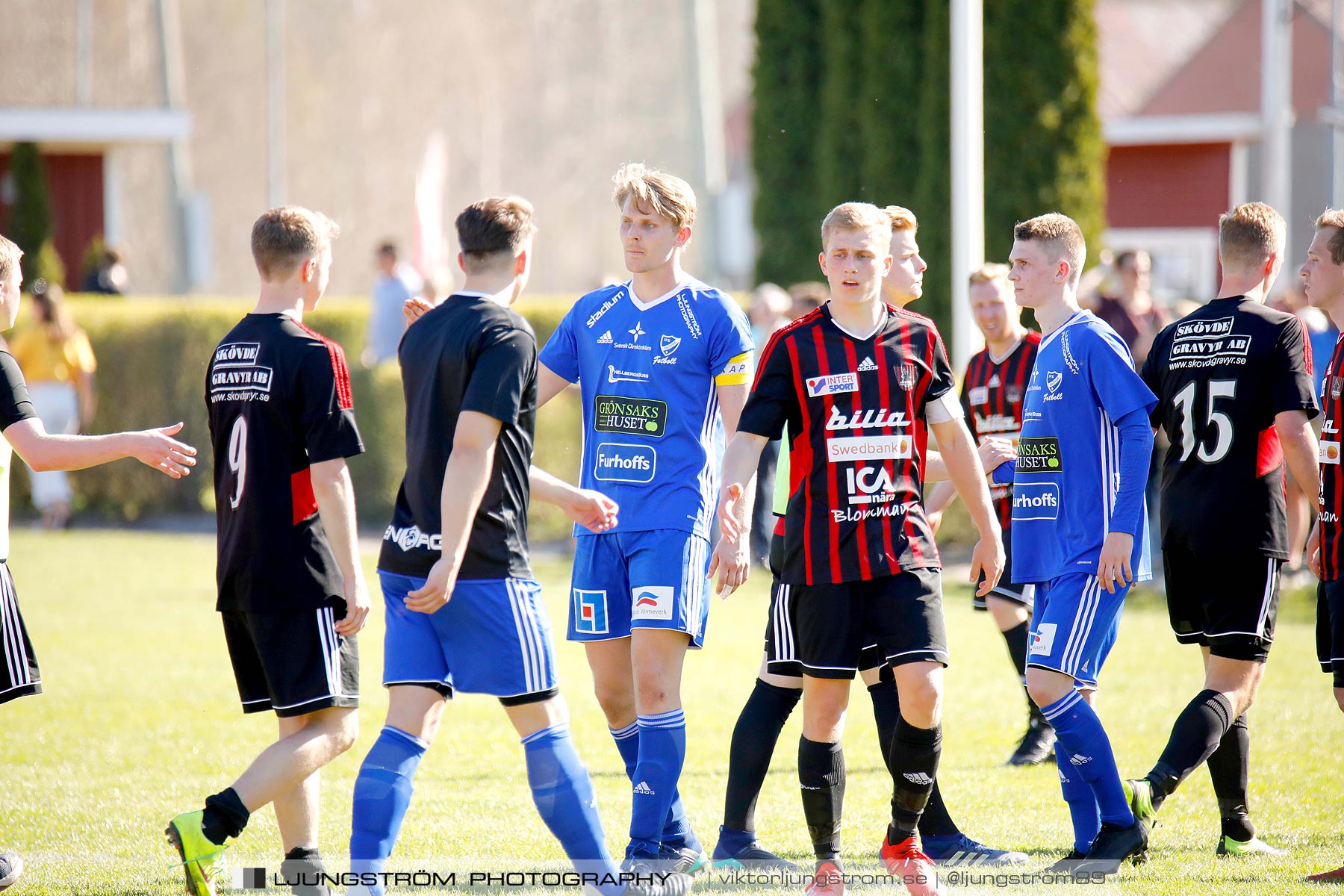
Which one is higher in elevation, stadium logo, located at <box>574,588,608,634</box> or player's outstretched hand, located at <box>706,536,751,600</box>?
player's outstretched hand, located at <box>706,536,751,600</box>

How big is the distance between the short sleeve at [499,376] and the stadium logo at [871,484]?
1.02 m

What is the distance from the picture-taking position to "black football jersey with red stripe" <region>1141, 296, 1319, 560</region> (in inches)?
181

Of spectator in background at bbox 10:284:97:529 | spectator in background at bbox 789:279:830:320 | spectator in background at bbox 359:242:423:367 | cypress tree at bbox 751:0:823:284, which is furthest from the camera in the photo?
cypress tree at bbox 751:0:823:284

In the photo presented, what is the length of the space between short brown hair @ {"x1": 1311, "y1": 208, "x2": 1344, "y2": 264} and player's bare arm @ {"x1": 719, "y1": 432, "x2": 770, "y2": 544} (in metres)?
2.12

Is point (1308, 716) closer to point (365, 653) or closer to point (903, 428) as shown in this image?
point (903, 428)

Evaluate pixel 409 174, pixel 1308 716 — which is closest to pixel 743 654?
pixel 1308 716

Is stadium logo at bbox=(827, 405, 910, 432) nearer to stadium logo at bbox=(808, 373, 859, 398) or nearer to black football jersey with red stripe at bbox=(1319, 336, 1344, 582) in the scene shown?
stadium logo at bbox=(808, 373, 859, 398)

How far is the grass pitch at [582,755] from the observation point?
470 centimetres

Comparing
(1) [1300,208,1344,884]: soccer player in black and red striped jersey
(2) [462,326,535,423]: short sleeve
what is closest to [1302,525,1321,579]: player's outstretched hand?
(1) [1300,208,1344,884]: soccer player in black and red striped jersey

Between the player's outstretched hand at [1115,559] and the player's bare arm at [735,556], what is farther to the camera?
the player's outstretched hand at [1115,559]

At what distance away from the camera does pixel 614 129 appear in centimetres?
4478

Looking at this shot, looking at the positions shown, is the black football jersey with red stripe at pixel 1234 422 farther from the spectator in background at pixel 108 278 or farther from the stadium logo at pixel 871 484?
the spectator in background at pixel 108 278

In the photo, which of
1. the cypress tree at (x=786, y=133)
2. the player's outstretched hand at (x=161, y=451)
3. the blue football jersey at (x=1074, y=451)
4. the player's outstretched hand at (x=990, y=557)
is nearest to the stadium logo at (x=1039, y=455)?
the blue football jersey at (x=1074, y=451)

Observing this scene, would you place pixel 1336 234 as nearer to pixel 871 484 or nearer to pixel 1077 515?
pixel 1077 515
